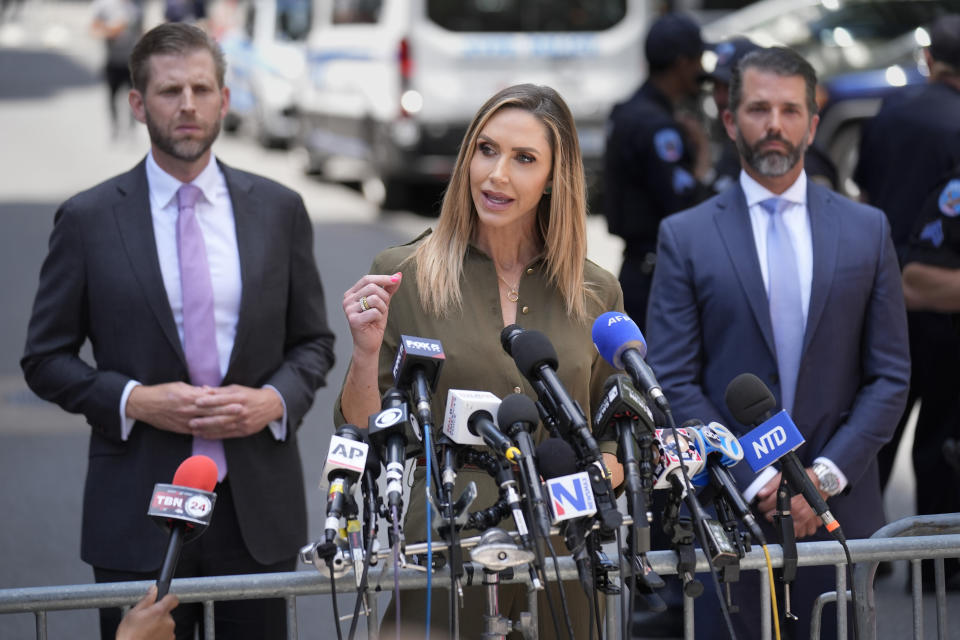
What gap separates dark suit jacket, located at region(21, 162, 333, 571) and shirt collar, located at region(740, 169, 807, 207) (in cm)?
144

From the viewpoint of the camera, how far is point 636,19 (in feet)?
48.5

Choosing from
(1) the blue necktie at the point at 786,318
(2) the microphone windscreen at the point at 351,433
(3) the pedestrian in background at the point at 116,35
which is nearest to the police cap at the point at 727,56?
(1) the blue necktie at the point at 786,318

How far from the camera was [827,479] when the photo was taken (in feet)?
13.2

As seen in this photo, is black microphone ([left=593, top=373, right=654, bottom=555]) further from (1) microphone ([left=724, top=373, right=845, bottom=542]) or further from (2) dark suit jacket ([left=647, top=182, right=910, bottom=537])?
(2) dark suit jacket ([left=647, top=182, right=910, bottom=537])

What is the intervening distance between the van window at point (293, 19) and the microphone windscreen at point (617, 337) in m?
17.8

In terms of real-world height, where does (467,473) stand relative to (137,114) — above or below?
below

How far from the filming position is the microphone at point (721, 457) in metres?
2.99

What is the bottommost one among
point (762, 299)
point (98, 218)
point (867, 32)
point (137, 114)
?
point (762, 299)

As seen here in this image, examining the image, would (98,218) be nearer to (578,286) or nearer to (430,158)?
(578,286)

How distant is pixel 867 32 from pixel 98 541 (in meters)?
10.5

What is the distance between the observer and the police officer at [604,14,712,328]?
20.6ft

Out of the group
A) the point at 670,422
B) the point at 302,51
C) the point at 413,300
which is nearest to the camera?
the point at 670,422

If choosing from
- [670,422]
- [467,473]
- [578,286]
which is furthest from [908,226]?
[670,422]

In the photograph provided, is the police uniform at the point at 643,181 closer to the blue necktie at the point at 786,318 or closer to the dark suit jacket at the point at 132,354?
the blue necktie at the point at 786,318
